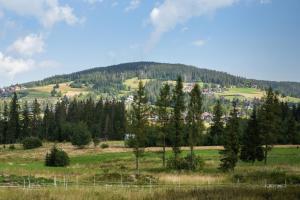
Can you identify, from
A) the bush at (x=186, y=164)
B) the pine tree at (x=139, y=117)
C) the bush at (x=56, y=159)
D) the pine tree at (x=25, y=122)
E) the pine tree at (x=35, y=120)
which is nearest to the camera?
the bush at (x=186, y=164)

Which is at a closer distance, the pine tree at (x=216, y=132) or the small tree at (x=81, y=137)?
the small tree at (x=81, y=137)

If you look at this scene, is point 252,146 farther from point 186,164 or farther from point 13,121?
point 13,121

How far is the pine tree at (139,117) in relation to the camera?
66.1 m

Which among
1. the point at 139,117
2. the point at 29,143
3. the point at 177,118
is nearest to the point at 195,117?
the point at 177,118

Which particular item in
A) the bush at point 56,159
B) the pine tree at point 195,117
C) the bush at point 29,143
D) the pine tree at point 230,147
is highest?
the pine tree at point 195,117

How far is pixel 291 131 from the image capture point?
120m

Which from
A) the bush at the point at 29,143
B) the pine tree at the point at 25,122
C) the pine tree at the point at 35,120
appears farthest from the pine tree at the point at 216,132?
the pine tree at the point at 25,122

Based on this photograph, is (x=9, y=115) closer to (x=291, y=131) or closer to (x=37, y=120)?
(x=37, y=120)

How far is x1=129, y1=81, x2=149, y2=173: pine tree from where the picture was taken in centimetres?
6612

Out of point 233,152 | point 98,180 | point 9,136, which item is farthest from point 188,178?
point 9,136

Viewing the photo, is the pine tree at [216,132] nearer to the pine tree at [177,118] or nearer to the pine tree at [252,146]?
the pine tree at [252,146]

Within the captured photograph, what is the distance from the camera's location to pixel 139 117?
2613 inches

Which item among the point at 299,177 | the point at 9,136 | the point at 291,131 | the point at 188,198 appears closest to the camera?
the point at 188,198

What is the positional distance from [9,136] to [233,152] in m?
103
